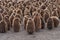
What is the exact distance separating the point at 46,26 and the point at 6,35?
2.92 ft

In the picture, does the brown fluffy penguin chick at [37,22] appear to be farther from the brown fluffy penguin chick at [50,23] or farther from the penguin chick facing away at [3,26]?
the penguin chick facing away at [3,26]

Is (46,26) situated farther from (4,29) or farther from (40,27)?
(4,29)

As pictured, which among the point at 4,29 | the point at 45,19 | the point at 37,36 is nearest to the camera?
the point at 37,36

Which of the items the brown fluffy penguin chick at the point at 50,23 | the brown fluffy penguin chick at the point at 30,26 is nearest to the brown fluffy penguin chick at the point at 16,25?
the brown fluffy penguin chick at the point at 30,26

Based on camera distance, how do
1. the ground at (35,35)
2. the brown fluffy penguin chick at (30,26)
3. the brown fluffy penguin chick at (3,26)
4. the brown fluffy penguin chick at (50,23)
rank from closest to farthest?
1. the ground at (35,35)
2. the brown fluffy penguin chick at (30,26)
3. the brown fluffy penguin chick at (3,26)
4. the brown fluffy penguin chick at (50,23)

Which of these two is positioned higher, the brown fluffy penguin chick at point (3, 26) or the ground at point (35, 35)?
the brown fluffy penguin chick at point (3, 26)

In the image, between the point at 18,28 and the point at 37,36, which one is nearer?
the point at 37,36

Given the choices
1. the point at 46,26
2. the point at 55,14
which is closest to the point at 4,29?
the point at 46,26

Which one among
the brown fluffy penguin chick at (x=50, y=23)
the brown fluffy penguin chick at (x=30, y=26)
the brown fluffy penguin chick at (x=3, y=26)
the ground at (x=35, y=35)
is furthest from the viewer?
the brown fluffy penguin chick at (x=50, y=23)

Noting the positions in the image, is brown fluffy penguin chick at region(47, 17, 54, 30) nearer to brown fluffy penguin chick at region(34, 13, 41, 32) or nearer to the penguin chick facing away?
brown fluffy penguin chick at region(34, 13, 41, 32)

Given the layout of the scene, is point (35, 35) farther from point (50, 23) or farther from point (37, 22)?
point (50, 23)

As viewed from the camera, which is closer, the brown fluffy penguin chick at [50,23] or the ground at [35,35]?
the ground at [35,35]

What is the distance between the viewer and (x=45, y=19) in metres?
4.98


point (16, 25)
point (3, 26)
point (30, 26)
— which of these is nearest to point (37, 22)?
point (30, 26)
